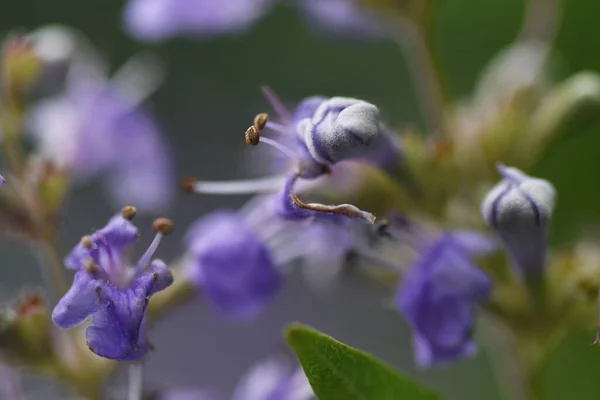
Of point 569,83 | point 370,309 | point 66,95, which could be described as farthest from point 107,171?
point 370,309

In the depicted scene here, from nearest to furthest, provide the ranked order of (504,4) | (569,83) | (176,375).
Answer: (569,83), (176,375), (504,4)

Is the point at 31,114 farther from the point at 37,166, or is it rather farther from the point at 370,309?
the point at 370,309

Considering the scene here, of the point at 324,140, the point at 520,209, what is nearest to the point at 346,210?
the point at 324,140

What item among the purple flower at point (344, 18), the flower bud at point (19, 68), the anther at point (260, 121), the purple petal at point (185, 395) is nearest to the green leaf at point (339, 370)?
the anther at point (260, 121)

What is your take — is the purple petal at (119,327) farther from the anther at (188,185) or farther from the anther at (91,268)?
the anther at (188,185)

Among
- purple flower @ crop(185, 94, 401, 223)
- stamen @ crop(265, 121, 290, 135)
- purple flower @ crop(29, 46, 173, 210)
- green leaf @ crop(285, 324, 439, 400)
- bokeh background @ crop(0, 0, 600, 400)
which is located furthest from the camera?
bokeh background @ crop(0, 0, 600, 400)

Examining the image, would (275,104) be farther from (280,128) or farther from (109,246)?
(109,246)

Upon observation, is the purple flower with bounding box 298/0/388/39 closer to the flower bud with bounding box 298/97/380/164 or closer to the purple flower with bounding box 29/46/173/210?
the purple flower with bounding box 29/46/173/210

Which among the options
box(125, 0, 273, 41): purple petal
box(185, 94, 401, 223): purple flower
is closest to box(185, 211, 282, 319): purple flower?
box(185, 94, 401, 223): purple flower
